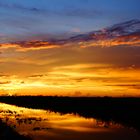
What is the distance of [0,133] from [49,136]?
333 centimetres

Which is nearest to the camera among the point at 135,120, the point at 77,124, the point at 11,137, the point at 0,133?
the point at 11,137

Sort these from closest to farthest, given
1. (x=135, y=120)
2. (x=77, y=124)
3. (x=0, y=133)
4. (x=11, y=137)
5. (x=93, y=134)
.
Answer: (x=11, y=137)
(x=0, y=133)
(x=93, y=134)
(x=77, y=124)
(x=135, y=120)

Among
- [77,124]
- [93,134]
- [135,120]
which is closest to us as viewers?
[93,134]

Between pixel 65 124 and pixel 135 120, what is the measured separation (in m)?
7.43

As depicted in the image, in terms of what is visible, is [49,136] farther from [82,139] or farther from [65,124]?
[65,124]

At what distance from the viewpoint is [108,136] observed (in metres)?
27.5

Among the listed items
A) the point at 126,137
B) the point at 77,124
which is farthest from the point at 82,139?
the point at 77,124

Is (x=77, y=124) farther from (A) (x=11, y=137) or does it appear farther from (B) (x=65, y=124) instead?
(A) (x=11, y=137)

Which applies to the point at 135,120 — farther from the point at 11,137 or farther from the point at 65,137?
the point at 11,137

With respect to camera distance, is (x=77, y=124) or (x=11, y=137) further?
(x=77, y=124)

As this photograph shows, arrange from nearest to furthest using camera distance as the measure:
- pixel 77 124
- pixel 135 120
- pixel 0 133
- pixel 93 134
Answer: pixel 0 133
pixel 93 134
pixel 77 124
pixel 135 120

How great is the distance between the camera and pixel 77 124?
3603 cm

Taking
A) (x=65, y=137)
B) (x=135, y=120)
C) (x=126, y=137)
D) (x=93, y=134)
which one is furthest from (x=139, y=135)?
(x=135, y=120)

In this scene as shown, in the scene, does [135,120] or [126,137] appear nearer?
[126,137]
